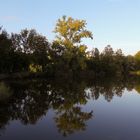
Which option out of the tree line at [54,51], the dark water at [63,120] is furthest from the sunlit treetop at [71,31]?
the dark water at [63,120]

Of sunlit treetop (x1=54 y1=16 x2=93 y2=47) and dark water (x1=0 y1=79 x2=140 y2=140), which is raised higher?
sunlit treetop (x1=54 y1=16 x2=93 y2=47)

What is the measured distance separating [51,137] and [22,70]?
4836 cm

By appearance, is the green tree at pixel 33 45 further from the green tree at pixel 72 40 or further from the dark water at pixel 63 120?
the dark water at pixel 63 120

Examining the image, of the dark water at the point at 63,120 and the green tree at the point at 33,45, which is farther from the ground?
the green tree at the point at 33,45

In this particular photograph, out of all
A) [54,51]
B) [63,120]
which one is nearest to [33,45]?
[54,51]

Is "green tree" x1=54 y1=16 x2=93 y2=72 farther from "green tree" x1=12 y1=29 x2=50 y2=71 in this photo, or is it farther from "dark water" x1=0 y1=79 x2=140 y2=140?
"dark water" x1=0 y1=79 x2=140 y2=140

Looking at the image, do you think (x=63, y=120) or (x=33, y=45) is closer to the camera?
(x=63, y=120)

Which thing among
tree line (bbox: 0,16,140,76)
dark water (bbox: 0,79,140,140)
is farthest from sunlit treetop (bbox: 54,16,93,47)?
dark water (bbox: 0,79,140,140)

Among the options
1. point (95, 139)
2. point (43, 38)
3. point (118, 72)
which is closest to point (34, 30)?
point (43, 38)

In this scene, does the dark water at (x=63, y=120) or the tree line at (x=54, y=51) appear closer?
the dark water at (x=63, y=120)

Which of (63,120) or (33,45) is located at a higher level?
(33,45)

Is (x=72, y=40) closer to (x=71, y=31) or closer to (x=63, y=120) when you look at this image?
(x=71, y=31)

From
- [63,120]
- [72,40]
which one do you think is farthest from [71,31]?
[63,120]

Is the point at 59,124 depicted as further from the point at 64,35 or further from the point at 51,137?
the point at 64,35
